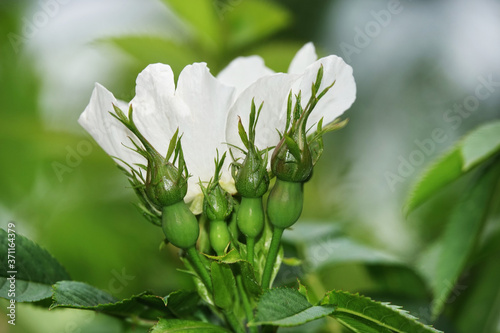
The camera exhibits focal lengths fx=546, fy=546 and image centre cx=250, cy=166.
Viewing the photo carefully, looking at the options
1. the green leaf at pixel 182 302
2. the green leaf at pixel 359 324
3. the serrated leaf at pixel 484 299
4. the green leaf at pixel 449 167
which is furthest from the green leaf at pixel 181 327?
the serrated leaf at pixel 484 299

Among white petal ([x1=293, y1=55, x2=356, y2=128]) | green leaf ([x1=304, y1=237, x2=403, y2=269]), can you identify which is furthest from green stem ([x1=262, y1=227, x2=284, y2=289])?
green leaf ([x1=304, y1=237, x2=403, y2=269])

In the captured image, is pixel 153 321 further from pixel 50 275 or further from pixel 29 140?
pixel 29 140

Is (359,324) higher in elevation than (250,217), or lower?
lower

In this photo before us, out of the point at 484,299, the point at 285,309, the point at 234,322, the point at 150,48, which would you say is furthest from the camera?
the point at 150,48

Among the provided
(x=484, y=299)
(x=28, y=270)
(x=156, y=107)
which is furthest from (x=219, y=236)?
(x=484, y=299)

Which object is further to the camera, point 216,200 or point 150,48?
point 150,48

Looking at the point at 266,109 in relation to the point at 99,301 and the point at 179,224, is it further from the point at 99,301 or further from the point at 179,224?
the point at 99,301

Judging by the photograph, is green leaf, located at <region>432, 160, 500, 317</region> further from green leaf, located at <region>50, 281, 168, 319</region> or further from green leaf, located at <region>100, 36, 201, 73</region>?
green leaf, located at <region>100, 36, 201, 73</region>
